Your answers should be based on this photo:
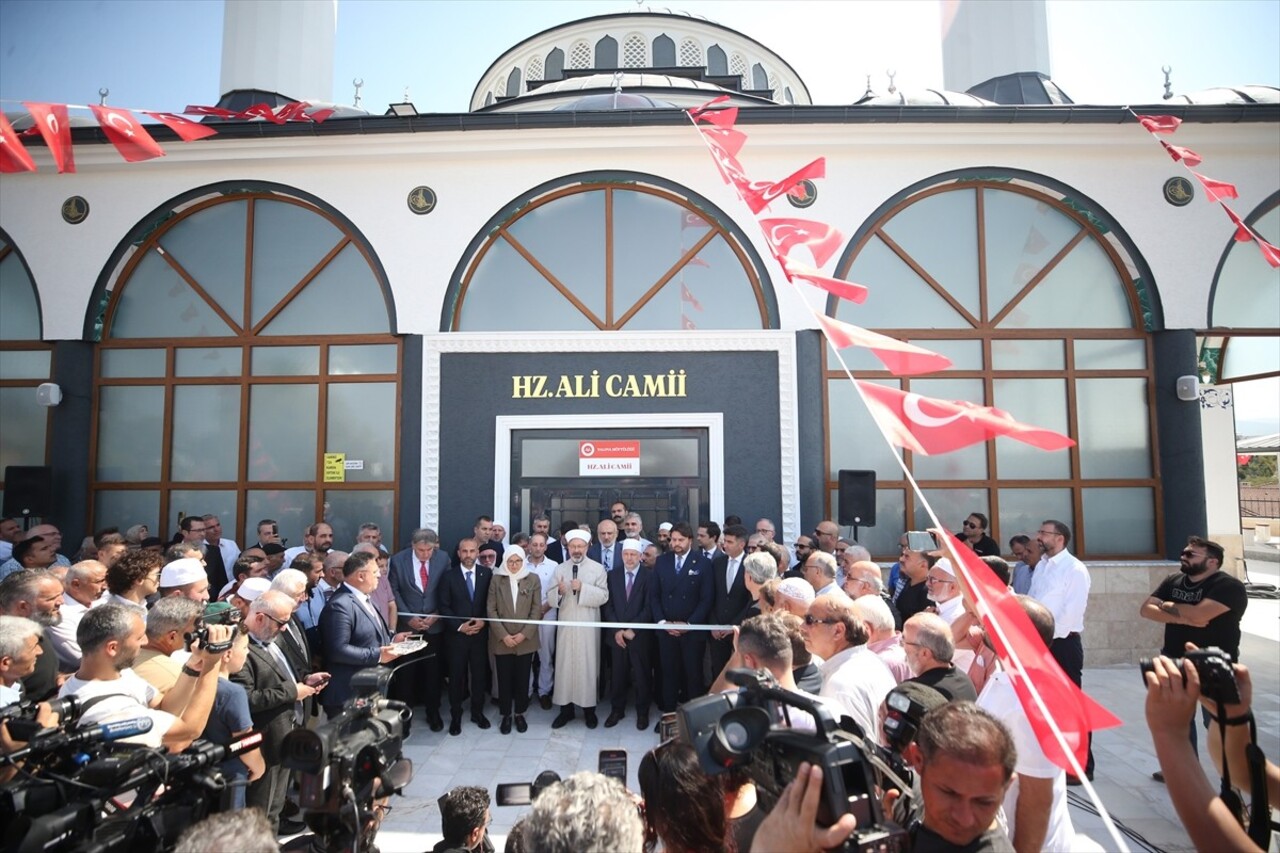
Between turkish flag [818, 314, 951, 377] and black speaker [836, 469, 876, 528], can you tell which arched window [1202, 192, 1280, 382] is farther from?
turkish flag [818, 314, 951, 377]

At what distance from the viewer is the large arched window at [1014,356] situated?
929 centimetres

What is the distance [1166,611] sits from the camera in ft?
17.2

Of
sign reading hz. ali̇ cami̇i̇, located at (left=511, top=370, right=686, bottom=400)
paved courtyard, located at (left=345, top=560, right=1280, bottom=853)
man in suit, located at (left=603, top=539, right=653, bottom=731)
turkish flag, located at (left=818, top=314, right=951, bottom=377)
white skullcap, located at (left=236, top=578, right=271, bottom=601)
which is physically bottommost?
paved courtyard, located at (left=345, top=560, right=1280, bottom=853)

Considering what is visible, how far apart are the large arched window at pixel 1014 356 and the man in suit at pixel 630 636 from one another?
330 cm

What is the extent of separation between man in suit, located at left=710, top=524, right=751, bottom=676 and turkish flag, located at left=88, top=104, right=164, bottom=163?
7.08m

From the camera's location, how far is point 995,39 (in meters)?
11.9

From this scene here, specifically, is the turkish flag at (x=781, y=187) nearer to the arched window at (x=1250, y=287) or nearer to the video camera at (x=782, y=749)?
the video camera at (x=782, y=749)

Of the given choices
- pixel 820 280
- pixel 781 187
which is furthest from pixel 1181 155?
pixel 820 280

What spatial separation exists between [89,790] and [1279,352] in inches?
550

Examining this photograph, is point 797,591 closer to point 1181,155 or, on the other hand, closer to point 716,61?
point 1181,155

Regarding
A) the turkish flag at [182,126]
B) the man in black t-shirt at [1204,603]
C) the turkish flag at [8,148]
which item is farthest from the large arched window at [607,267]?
the man in black t-shirt at [1204,603]

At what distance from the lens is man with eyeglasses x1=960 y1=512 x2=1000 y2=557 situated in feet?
25.7

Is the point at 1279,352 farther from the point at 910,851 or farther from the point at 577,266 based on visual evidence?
the point at 910,851

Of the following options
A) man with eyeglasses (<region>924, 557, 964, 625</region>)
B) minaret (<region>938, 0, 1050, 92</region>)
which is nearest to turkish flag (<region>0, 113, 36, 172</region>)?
man with eyeglasses (<region>924, 557, 964, 625</region>)
